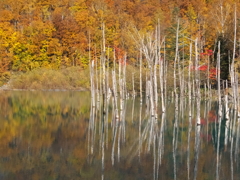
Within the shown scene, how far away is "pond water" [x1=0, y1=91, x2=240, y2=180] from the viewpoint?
1045cm

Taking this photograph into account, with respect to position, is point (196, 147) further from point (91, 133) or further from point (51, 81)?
point (51, 81)

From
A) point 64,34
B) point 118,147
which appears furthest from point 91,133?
point 64,34

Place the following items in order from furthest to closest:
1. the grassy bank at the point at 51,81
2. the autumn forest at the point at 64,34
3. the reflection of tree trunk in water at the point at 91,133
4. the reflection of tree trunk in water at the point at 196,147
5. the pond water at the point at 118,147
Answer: the autumn forest at the point at 64,34
the grassy bank at the point at 51,81
the reflection of tree trunk in water at the point at 91,133
the reflection of tree trunk in water at the point at 196,147
the pond water at the point at 118,147

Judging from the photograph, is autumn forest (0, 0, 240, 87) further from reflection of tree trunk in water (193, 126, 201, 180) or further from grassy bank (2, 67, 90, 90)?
reflection of tree trunk in water (193, 126, 201, 180)

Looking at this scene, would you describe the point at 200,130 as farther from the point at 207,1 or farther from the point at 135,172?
the point at 207,1

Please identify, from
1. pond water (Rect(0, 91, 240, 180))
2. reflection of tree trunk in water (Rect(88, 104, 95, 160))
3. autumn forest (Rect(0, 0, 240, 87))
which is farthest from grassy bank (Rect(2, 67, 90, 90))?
pond water (Rect(0, 91, 240, 180))

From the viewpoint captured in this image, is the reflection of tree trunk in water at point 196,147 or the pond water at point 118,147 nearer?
the pond water at point 118,147

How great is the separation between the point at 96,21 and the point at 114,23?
3.14 m

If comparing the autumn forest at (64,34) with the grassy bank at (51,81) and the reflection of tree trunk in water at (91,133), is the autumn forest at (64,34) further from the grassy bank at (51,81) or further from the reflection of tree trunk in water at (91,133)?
the reflection of tree trunk in water at (91,133)

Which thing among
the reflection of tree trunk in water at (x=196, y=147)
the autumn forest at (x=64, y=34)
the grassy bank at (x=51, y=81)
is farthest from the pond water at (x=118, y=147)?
the autumn forest at (x=64, y=34)

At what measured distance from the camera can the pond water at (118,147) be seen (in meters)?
10.5

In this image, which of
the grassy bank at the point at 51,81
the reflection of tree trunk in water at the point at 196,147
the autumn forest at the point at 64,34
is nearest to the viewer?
the reflection of tree trunk in water at the point at 196,147

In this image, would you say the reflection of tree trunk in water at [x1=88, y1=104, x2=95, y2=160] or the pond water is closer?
the pond water

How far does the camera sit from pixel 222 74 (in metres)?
33.1
